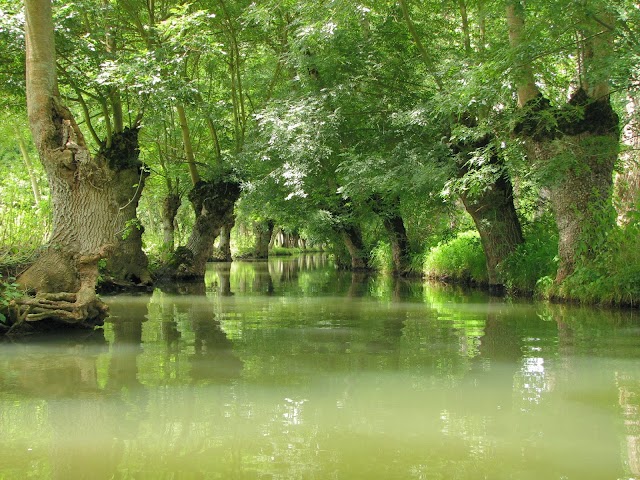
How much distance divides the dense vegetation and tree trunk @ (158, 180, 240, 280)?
2.8 inches

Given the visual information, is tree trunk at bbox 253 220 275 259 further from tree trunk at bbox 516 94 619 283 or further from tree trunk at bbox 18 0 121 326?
tree trunk at bbox 18 0 121 326

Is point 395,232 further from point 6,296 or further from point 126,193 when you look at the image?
point 6,296

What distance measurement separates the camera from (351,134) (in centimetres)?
1781

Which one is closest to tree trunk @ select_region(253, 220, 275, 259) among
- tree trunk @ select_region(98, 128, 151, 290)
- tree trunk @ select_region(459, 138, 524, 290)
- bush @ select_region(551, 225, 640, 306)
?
tree trunk @ select_region(98, 128, 151, 290)

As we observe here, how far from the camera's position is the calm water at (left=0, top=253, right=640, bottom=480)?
11.8 feet

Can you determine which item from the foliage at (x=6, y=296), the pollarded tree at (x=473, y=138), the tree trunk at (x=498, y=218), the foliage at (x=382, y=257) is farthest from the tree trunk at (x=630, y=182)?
the foliage at (x=382, y=257)

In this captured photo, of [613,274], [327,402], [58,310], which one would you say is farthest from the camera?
[613,274]

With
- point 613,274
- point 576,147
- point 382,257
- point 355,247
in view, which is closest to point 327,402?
point 613,274

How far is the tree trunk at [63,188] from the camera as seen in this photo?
9.54 metres

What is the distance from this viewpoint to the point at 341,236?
28.9 m

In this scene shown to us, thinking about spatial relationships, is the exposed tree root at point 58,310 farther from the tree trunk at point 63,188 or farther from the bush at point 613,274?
the bush at point 613,274

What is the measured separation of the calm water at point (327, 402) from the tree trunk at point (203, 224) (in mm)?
12093

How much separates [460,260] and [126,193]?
1036 centimetres

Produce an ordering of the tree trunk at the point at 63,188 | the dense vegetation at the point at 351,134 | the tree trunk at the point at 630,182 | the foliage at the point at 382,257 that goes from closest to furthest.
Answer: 1. the tree trunk at the point at 63,188
2. the dense vegetation at the point at 351,134
3. the tree trunk at the point at 630,182
4. the foliage at the point at 382,257
